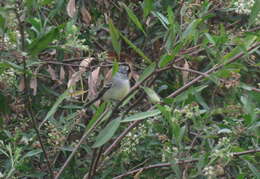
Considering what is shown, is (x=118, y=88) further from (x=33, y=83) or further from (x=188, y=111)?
(x=188, y=111)

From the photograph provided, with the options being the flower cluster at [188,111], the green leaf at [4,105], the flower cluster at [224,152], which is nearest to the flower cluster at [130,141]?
the flower cluster at [188,111]

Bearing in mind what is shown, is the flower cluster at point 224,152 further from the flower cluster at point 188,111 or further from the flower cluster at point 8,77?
the flower cluster at point 8,77

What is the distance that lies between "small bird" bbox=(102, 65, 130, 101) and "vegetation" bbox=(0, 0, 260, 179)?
3.9 inches

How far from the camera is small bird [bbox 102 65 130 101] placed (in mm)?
3162

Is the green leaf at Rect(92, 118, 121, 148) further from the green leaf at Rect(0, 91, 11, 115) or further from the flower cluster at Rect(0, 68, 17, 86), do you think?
the green leaf at Rect(0, 91, 11, 115)

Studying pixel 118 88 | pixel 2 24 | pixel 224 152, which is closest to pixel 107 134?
Answer: pixel 224 152

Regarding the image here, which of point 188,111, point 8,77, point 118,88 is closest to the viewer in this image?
point 188,111

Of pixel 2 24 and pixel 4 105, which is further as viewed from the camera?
pixel 4 105

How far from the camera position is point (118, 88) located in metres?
3.29

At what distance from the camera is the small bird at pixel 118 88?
316 centimetres

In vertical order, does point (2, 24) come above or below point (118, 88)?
above

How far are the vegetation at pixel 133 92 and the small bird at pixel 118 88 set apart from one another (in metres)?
0.10

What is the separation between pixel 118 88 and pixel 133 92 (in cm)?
104

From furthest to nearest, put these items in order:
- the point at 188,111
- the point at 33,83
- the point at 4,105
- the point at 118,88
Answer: the point at 118,88 → the point at 4,105 → the point at 33,83 → the point at 188,111
